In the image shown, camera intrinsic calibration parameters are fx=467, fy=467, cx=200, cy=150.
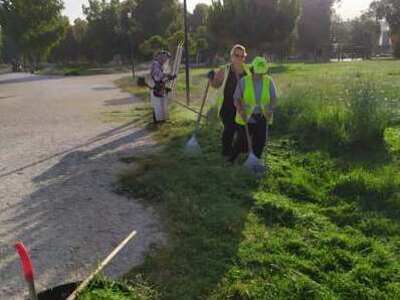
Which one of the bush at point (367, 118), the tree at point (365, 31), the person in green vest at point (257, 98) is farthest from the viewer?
the tree at point (365, 31)

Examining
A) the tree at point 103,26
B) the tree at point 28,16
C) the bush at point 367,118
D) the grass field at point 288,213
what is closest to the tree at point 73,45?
the tree at point 103,26

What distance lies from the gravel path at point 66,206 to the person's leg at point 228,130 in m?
1.69

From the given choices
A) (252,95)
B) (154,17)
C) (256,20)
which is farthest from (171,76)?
(154,17)

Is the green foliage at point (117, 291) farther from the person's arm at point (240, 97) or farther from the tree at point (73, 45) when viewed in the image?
the tree at point (73, 45)

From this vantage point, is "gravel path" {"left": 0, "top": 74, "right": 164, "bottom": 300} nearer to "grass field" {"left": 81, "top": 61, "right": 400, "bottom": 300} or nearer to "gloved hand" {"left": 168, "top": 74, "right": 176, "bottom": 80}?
"grass field" {"left": 81, "top": 61, "right": 400, "bottom": 300}

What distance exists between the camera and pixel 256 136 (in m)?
6.46

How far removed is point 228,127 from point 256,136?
2.31 feet

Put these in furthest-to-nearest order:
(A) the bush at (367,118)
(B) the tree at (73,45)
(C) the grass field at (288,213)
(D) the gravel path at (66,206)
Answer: (B) the tree at (73,45) < (A) the bush at (367,118) < (D) the gravel path at (66,206) < (C) the grass field at (288,213)

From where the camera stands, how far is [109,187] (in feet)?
20.5

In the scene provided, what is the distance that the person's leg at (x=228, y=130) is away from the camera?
23.0 ft

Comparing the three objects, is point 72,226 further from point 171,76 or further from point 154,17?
point 154,17

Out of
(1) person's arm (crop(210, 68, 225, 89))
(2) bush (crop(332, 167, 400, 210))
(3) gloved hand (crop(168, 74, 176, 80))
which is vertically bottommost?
(2) bush (crop(332, 167, 400, 210))

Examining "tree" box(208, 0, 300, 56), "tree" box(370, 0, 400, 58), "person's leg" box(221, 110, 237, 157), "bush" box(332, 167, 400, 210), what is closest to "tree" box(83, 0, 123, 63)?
"tree" box(208, 0, 300, 56)

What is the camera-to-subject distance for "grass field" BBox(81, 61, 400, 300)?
3.78m
